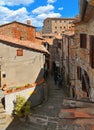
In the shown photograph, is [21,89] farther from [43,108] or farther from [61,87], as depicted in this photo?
[61,87]

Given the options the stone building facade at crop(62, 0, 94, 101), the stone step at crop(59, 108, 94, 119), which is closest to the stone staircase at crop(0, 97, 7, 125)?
the stone building facade at crop(62, 0, 94, 101)

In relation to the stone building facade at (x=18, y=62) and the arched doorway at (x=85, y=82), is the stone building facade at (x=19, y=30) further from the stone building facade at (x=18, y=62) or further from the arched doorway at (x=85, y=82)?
the arched doorway at (x=85, y=82)

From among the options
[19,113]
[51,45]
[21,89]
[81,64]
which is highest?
[51,45]

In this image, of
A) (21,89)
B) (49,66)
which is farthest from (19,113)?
(49,66)

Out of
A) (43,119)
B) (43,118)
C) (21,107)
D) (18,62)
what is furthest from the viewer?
(18,62)

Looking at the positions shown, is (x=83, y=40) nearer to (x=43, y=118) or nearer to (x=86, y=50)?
(x=86, y=50)

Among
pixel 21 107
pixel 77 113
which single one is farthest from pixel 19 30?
pixel 77 113

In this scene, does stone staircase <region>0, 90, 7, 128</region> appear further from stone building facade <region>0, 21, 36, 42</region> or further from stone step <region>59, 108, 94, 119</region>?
stone step <region>59, 108, 94, 119</region>

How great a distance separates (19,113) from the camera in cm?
2319

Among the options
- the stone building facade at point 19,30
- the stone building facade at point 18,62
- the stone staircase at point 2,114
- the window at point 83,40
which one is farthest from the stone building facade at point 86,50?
the stone building facade at point 19,30

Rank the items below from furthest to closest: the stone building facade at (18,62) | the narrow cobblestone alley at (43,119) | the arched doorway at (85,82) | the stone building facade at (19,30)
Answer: the stone building facade at (19,30) < the stone building facade at (18,62) < the narrow cobblestone alley at (43,119) < the arched doorway at (85,82)

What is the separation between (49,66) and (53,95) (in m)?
19.1

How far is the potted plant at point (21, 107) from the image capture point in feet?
75.7

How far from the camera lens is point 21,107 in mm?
23531
